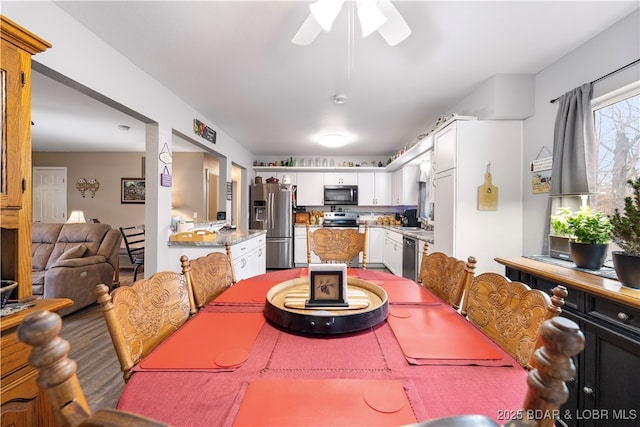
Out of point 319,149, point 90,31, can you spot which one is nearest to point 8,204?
point 90,31

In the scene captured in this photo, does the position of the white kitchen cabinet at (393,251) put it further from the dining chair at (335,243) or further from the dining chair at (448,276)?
the dining chair at (448,276)

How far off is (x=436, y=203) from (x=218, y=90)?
2.67m

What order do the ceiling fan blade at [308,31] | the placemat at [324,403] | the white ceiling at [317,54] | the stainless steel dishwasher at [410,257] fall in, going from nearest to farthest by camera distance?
1. the placemat at [324,403]
2. the ceiling fan blade at [308,31]
3. the white ceiling at [317,54]
4. the stainless steel dishwasher at [410,257]

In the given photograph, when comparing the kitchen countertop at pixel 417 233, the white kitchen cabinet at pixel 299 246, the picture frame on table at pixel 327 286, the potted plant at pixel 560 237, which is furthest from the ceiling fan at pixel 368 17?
the white kitchen cabinet at pixel 299 246

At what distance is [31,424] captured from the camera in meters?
1.02

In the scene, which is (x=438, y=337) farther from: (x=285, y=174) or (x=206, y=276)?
(x=285, y=174)

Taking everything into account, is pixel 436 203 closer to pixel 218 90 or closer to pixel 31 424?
pixel 218 90

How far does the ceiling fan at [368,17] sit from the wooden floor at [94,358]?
8.23 feet

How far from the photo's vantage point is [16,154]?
1.11m

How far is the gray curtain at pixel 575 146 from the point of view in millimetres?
1868

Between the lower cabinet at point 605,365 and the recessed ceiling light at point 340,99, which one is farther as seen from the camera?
the recessed ceiling light at point 340,99

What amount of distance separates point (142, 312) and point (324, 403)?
0.75m

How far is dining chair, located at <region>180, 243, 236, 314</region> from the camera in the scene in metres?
1.25

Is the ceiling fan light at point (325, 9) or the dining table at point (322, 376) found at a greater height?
the ceiling fan light at point (325, 9)
